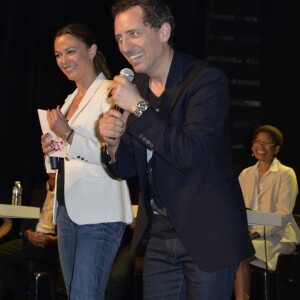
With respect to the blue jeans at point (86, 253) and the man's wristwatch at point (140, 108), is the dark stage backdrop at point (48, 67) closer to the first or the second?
the blue jeans at point (86, 253)

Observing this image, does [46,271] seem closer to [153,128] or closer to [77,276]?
[77,276]

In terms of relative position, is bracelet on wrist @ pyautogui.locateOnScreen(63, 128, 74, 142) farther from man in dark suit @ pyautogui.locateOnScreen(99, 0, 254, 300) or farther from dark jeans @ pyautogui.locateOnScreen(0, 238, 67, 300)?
dark jeans @ pyautogui.locateOnScreen(0, 238, 67, 300)

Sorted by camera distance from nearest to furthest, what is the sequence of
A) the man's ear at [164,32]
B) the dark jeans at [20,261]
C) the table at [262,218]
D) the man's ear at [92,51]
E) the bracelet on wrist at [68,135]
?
the man's ear at [164,32], the bracelet on wrist at [68,135], the man's ear at [92,51], the table at [262,218], the dark jeans at [20,261]

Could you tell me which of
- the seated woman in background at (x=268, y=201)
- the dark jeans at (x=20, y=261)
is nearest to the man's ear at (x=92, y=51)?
the seated woman in background at (x=268, y=201)

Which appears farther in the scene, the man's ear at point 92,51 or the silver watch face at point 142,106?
the man's ear at point 92,51

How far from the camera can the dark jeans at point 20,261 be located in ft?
16.9

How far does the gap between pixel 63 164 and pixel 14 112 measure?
10.6ft

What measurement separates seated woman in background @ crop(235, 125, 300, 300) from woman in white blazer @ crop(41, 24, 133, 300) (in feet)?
6.58

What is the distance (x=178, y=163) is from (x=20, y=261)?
3911 millimetres

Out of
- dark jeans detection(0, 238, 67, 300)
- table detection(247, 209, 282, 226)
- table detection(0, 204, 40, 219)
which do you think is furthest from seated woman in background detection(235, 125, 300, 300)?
table detection(0, 204, 40, 219)

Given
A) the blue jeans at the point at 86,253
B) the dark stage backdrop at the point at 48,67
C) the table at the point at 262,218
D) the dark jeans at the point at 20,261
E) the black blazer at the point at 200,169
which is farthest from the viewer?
the dark stage backdrop at the point at 48,67

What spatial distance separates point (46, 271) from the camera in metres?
5.23

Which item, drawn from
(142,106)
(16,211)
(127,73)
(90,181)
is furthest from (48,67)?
(142,106)

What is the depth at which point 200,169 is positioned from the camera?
1909mm
